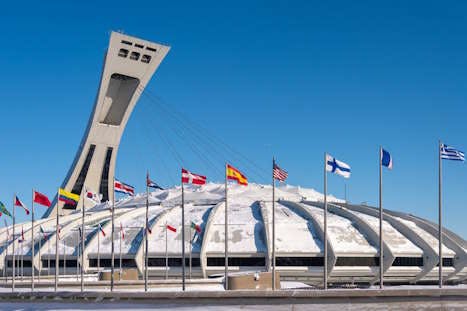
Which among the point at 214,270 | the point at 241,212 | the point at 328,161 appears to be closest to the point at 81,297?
the point at 328,161

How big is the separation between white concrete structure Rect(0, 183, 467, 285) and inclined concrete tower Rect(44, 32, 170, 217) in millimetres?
7212

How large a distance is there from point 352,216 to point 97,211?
27.4 metres

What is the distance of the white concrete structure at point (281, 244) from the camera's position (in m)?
59.0

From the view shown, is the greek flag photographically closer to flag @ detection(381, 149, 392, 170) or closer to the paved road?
flag @ detection(381, 149, 392, 170)

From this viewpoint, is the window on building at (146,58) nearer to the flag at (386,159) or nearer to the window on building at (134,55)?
the window on building at (134,55)

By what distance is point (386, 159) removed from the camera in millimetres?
37438

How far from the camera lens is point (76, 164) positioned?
78000 mm

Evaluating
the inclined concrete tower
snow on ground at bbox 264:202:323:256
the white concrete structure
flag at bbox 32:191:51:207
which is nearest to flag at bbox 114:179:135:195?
flag at bbox 32:191:51:207

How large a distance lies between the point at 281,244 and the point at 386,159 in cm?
2462

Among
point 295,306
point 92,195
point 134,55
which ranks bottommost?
point 295,306

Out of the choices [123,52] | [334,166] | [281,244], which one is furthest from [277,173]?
[123,52]

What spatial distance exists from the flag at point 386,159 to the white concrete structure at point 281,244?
71.6 ft

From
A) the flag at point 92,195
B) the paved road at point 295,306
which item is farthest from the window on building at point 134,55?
the paved road at point 295,306

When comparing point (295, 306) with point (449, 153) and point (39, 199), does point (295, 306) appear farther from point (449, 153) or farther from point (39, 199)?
point (39, 199)
